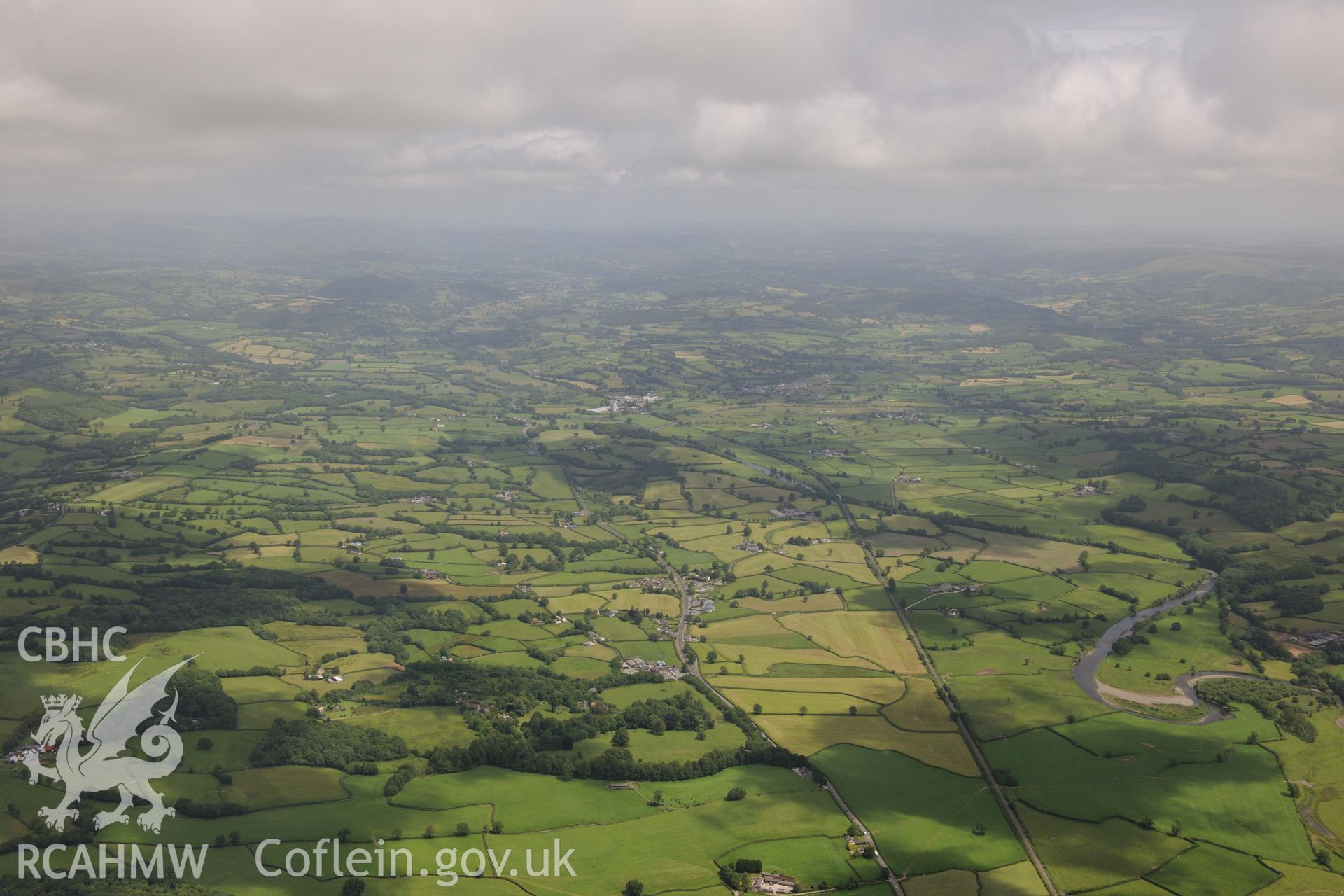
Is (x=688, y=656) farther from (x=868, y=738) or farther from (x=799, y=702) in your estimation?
(x=868, y=738)

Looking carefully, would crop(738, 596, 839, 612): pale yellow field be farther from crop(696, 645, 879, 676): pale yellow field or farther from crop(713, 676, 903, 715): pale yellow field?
crop(713, 676, 903, 715): pale yellow field

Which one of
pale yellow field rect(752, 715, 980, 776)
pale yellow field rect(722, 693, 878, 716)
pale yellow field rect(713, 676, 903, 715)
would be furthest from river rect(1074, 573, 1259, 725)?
pale yellow field rect(722, 693, 878, 716)

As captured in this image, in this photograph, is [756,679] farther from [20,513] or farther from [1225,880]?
[20,513]

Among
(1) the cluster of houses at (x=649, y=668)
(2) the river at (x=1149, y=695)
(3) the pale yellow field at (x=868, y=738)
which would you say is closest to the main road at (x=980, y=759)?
(3) the pale yellow field at (x=868, y=738)

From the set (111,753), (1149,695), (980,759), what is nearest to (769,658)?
(980,759)

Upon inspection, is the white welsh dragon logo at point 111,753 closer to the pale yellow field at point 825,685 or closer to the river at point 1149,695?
the pale yellow field at point 825,685

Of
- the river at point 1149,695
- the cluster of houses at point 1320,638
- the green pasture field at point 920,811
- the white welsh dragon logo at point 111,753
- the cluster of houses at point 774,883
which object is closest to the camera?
the cluster of houses at point 774,883
